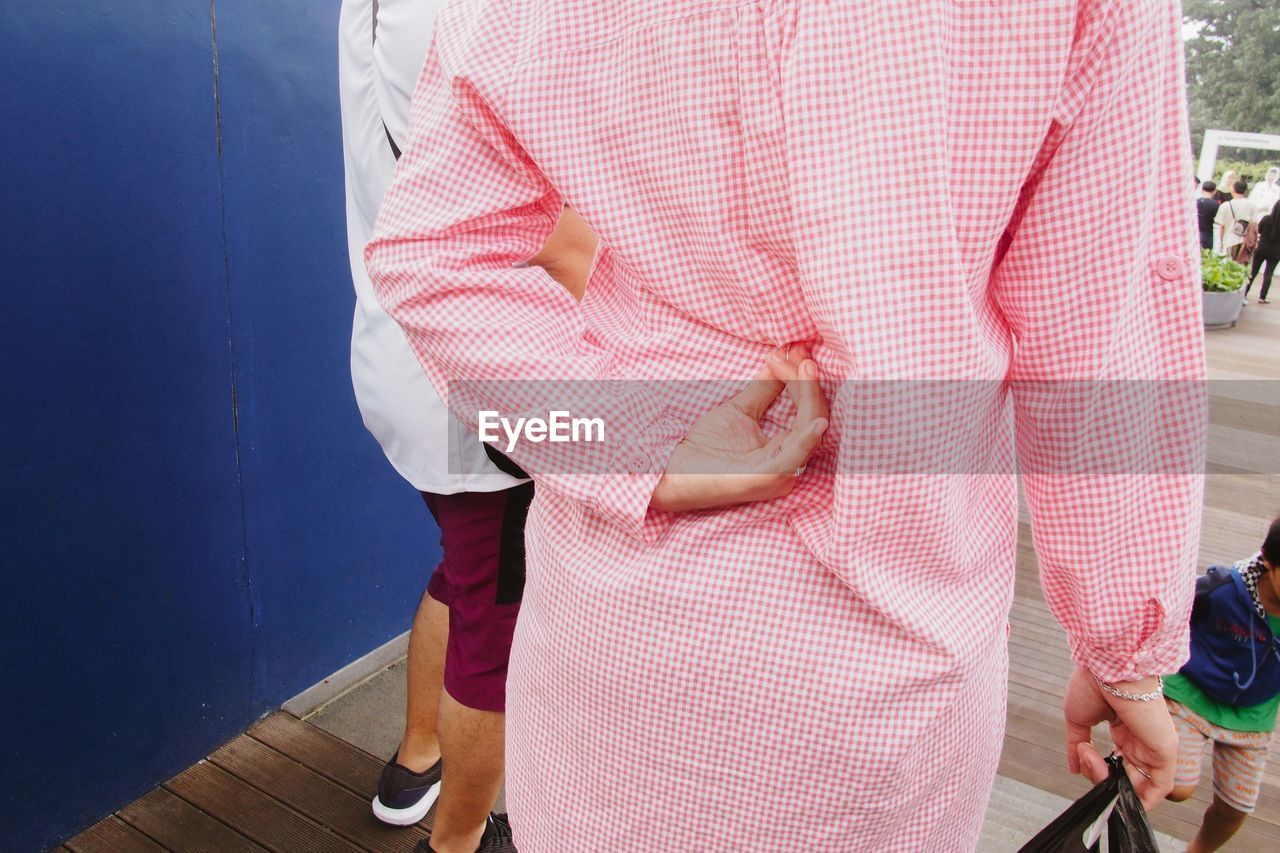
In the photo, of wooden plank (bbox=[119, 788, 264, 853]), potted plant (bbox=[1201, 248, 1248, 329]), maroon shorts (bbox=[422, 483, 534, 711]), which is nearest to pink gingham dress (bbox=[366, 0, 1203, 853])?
maroon shorts (bbox=[422, 483, 534, 711])

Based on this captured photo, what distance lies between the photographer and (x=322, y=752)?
236 cm

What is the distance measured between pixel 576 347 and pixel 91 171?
1.41 metres

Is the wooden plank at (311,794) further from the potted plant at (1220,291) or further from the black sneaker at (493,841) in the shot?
the potted plant at (1220,291)

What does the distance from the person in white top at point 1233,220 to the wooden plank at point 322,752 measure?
16.0m

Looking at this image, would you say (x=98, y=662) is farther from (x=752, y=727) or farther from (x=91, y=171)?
(x=752, y=727)

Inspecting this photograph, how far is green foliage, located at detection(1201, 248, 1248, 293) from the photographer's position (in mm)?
10938

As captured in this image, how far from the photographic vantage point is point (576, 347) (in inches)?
37.0

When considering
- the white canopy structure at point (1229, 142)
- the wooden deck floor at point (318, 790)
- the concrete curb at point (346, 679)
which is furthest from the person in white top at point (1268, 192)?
the concrete curb at point (346, 679)

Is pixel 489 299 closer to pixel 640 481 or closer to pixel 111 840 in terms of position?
pixel 640 481

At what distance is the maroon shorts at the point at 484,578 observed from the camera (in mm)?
1624

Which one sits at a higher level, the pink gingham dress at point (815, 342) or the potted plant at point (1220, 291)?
the pink gingham dress at point (815, 342)

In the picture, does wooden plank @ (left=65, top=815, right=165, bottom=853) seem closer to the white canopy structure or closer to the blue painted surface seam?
the blue painted surface seam

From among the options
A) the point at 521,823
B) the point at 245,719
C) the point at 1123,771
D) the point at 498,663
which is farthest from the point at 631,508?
the point at 245,719

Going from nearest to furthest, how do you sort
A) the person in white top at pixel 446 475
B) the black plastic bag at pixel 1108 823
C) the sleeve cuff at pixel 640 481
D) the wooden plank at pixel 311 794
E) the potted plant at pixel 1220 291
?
the sleeve cuff at pixel 640 481 → the black plastic bag at pixel 1108 823 → the person in white top at pixel 446 475 → the wooden plank at pixel 311 794 → the potted plant at pixel 1220 291
